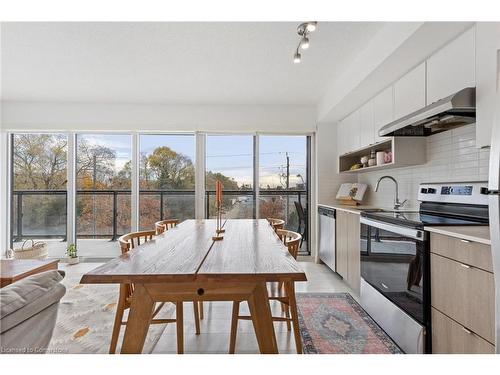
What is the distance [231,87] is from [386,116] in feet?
6.38

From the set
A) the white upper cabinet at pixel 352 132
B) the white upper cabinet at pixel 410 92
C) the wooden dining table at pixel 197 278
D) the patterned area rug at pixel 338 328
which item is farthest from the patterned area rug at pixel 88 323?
the white upper cabinet at pixel 352 132

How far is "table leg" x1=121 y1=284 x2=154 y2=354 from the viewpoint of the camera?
1313 mm

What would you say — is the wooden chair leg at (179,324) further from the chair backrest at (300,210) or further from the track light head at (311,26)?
the chair backrest at (300,210)

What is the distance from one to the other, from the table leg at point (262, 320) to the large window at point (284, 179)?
3.30 metres

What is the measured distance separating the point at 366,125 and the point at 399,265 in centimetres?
192

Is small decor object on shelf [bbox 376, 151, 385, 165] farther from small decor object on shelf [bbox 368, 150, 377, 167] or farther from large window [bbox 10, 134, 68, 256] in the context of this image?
large window [bbox 10, 134, 68, 256]

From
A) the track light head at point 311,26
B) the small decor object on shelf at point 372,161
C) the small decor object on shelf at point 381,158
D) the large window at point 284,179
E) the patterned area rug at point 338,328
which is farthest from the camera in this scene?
the large window at point 284,179

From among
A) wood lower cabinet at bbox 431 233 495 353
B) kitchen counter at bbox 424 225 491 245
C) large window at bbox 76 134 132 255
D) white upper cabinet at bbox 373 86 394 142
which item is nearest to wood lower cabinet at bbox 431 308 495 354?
wood lower cabinet at bbox 431 233 495 353

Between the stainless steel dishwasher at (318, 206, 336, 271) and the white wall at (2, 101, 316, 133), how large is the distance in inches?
55.1

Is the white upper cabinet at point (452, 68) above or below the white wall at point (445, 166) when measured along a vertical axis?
above

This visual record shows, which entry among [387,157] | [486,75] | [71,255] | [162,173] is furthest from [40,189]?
[486,75]

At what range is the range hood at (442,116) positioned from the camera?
1773 mm

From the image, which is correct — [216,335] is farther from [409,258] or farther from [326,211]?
[326,211]

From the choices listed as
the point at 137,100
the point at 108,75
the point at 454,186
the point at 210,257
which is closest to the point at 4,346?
the point at 210,257
